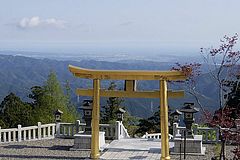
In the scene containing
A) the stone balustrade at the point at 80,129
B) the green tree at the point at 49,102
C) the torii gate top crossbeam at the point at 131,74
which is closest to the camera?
the torii gate top crossbeam at the point at 131,74

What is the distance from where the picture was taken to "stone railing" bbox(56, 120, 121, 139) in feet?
56.1

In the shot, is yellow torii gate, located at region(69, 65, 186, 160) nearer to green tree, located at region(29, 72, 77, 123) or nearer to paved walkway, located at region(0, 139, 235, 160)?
paved walkway, located at region(0, 139, 235, 160)

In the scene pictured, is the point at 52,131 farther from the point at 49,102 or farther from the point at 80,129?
the point at 49,102

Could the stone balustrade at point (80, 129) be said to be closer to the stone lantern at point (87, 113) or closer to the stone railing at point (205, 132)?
the stone lantern at point (87, 113)

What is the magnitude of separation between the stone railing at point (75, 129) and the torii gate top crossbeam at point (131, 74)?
401cm

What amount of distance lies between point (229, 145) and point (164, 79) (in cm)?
450

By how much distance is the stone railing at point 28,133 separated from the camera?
1677 centimetres

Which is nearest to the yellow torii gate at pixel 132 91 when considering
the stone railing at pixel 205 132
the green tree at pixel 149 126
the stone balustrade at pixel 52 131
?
the stone railing at pixel 205 132

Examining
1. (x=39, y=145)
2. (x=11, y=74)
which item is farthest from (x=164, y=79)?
(x=11, y=74)

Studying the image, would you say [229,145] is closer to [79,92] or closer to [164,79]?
[164,79]

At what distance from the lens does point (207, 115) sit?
10.5 meters

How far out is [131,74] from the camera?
12.8 meters

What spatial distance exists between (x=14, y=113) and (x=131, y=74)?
1428 cm

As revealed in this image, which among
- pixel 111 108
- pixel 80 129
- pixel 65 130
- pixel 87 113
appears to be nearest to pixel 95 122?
pixel 87 113
